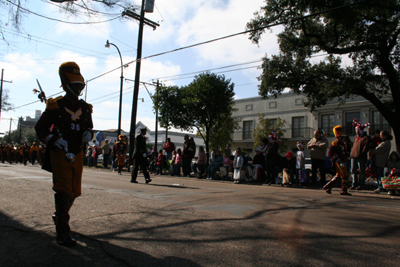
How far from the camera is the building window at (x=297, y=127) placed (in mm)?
41094

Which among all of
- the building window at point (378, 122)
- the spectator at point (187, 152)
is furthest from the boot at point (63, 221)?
the building window at point (378, 122)

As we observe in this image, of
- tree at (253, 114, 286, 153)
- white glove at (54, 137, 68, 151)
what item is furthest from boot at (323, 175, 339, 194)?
tree at (253, 114, 286, 153)

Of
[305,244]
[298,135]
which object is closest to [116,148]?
[305,244]

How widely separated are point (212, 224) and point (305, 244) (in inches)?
→ 50.1

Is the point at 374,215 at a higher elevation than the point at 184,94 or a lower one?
lower

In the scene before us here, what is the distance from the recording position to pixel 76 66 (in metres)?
3.97

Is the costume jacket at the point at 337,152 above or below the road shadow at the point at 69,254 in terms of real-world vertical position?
above

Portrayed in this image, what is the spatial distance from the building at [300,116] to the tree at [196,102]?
49.3ft

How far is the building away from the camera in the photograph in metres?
35.2

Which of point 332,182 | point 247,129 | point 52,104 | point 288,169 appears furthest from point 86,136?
point 247,129

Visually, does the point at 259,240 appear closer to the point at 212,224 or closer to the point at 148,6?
the point at 212,224

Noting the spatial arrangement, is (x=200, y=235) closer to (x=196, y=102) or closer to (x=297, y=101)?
(x=196, y=102)

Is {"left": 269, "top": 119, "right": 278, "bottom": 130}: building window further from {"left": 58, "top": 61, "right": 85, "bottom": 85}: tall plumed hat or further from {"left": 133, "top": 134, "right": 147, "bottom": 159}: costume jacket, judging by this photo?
{"left": 58, "top": 61, "right": 85, "bottom": 85}: tall plumed hat

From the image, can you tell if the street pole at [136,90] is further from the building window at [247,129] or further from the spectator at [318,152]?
the building window at [247,129]
